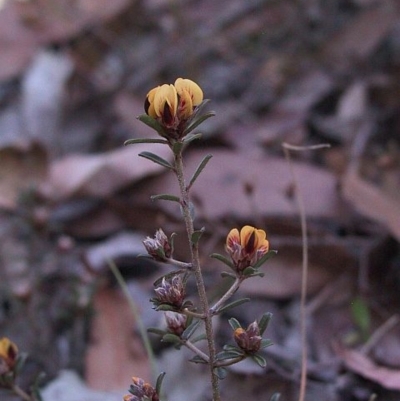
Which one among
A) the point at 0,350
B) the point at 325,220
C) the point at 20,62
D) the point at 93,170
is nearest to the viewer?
the point at 0,350

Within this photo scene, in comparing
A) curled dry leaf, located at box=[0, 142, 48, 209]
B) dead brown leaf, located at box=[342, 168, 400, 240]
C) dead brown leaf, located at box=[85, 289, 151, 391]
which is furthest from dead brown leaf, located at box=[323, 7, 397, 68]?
dead brown leaf, located at box=[85, 289, 151, 391]

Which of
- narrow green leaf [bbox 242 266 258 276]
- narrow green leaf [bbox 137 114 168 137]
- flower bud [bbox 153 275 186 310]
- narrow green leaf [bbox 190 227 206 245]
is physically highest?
narrow green leaf [bbox 137 114 168 137]

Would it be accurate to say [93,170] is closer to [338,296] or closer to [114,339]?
[114,339]

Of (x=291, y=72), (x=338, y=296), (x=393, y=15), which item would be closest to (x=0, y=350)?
(x=338, y=296)

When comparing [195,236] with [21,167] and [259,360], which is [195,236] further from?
[21,167]

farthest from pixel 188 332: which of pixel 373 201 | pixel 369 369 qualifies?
pixel 373 201

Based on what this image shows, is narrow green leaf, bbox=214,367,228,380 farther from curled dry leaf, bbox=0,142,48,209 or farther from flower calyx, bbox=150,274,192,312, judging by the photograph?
curled dry leaf, bbox=0,142,48,209
